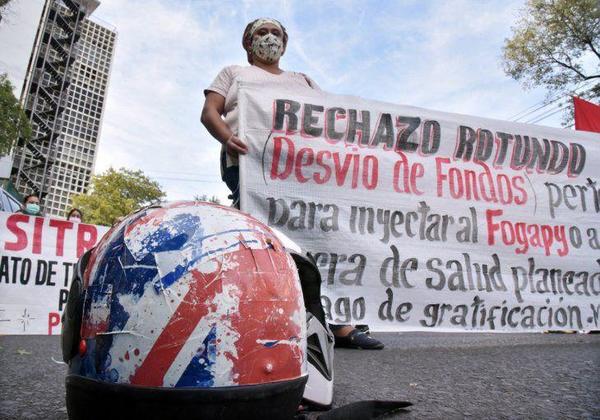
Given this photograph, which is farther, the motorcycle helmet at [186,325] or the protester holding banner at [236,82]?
the protester holding banner at [236,82]

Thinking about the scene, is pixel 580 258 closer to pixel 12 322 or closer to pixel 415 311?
pixel 415 311

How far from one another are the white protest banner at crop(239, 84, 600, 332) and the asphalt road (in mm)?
383

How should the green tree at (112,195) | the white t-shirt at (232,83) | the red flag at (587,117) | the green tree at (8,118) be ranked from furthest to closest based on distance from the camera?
the green tree at (112,195), the green tree at (8,118), the red flag at (587,117), the white t-shirt at (232,83)

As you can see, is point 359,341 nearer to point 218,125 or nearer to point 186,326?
point 218,125

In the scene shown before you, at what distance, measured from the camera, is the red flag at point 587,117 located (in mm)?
4859

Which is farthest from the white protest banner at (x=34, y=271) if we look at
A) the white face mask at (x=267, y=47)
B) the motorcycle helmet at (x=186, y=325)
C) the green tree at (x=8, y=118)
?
the green tree at (x=8, y=118)

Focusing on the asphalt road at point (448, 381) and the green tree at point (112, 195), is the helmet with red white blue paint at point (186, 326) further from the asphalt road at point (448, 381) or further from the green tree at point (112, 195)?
the green tree at point (112, 195)

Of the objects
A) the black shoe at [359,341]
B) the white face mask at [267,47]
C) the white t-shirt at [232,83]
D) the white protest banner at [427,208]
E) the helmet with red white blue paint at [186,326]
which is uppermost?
the white face mask at [267,47]

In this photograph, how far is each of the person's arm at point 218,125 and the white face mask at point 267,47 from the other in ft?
1.41

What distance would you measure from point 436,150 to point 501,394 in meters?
2.25

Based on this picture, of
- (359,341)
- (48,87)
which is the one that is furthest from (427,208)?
(48,87)

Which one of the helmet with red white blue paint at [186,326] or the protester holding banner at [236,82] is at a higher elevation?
the protester holding banner at [236,82]

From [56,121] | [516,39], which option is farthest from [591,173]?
[56,121]

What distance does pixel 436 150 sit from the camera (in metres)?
3.84
